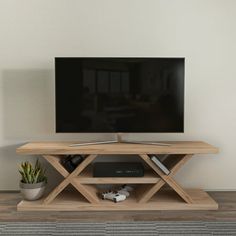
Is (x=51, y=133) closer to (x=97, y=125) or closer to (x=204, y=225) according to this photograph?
(x=97, y=125)

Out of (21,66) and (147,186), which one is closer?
(147,186)

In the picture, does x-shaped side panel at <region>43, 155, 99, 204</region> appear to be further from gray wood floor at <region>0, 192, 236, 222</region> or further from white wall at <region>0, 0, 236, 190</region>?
white wall at <region>0, 0, 236, 190</region>

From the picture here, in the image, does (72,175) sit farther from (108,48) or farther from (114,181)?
(108,48)

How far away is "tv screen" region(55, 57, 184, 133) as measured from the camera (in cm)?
269

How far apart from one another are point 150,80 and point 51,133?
1.09 meters

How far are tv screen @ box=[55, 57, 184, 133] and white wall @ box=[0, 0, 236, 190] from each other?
1.15ft

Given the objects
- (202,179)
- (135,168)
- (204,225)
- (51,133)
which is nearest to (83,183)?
(135,168)

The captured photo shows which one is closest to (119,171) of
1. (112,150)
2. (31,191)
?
(112,150)

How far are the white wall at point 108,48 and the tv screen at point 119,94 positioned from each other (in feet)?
1.15

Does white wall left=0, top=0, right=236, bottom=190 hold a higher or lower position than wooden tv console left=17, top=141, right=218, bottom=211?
higher

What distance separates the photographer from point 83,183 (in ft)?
8.46

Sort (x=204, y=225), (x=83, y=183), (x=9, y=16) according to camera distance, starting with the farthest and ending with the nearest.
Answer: (x=9, y=16)
(x=83, y=183)
(x=204, y=225)

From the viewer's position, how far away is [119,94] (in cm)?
271

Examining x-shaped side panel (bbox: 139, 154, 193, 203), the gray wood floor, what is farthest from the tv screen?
the gray wood floor
